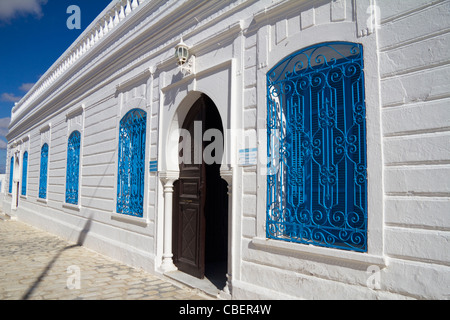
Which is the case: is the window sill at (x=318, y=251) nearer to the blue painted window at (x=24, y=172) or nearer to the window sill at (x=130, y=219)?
the window sill at (x=130, y=219)

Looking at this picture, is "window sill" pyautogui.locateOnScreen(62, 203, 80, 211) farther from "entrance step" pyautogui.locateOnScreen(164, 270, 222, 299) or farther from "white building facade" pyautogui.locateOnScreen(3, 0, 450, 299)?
"entrance step" pyautogui.locateOnScreen(164, 270, 222, 299)

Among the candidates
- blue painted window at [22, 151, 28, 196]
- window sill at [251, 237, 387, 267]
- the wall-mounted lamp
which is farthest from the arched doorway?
blue painted window at [22, 151, 28, 196]

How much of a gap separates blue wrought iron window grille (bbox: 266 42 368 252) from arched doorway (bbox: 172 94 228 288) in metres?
1.45

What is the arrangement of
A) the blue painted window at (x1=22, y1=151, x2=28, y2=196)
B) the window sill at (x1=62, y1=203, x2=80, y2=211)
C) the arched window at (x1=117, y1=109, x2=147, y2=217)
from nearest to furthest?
the arched window at (x1=117, y1=109, x2=147, y2=217) → the window sill at (x1=62, y1=203, x2=80, y2=211) → the blue painted window at (x1=22, y1=151, x2=28, y2=196)

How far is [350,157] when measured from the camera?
2826mm

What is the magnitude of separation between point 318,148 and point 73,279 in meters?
4.03

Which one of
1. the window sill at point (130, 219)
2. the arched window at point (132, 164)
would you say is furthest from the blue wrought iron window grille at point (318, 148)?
the arched window at point (132, 164)

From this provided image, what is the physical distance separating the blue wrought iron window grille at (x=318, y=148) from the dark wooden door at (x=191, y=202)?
1448 millimetres

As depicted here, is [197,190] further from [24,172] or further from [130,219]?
[24,172]

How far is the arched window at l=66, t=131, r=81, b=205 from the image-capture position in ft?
26.3

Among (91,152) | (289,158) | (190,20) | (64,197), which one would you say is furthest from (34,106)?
(289,158)

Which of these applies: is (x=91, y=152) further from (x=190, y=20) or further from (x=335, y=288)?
(x=335, y=288)

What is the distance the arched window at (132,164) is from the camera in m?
5.60
